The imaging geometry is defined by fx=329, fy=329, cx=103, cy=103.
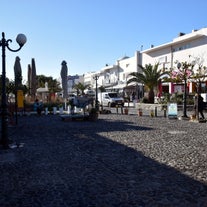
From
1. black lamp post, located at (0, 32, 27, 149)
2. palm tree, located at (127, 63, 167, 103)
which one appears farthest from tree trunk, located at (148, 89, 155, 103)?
black lamp post, located at (0, 32, 27, 149)

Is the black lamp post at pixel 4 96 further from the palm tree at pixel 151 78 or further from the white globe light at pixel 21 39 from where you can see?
the palm tree at pixel 151 78

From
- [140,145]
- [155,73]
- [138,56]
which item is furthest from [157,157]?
[138,56]

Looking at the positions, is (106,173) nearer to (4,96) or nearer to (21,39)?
(4,96)

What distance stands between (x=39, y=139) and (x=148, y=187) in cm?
683

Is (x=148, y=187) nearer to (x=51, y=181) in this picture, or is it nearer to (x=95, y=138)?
(x=51, y=181)

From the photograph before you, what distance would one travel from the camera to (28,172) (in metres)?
6.72

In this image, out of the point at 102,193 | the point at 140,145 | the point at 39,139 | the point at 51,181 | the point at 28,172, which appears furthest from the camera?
the point at 39,139

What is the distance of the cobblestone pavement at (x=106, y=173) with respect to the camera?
16.3ft

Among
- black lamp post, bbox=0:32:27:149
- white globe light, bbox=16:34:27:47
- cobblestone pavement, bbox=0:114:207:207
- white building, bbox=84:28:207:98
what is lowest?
cobblestone pavement, bbox=0:114:207:207

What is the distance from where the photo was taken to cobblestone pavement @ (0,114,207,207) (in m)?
4.97

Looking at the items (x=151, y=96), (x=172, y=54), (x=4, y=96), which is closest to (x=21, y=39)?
(x=4, y=96)

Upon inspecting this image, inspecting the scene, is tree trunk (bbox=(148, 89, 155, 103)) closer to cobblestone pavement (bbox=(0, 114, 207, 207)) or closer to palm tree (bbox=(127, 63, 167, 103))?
palm tree (bbox=(127, 63, 167, 103))

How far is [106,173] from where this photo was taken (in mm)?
6574

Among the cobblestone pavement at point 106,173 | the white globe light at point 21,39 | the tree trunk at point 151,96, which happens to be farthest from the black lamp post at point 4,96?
the tree trunk at point 151,96
